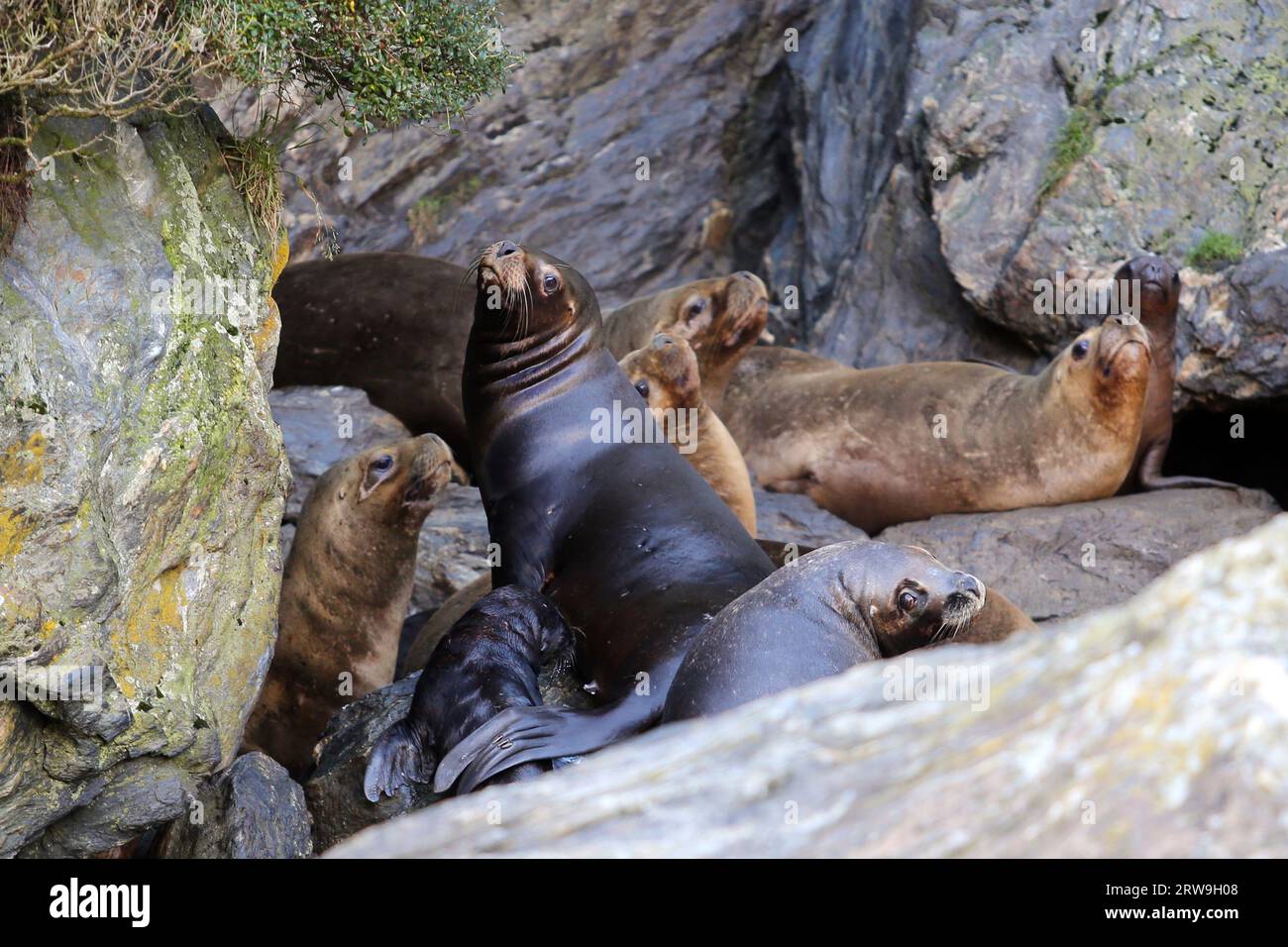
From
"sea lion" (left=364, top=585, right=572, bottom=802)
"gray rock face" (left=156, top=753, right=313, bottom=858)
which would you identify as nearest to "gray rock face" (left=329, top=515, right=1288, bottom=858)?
"sea lion" (left=364, top=585, right=572, bottom=802)

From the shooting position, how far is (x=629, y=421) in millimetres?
6523

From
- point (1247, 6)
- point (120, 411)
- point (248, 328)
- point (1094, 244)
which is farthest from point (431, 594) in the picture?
point (1247, 6)

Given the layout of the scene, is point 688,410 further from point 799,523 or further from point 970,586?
point 970,586

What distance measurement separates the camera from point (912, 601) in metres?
4.77

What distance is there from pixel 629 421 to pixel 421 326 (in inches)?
124

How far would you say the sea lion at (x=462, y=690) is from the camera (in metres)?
5.03

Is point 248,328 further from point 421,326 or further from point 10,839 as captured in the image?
point 421,326

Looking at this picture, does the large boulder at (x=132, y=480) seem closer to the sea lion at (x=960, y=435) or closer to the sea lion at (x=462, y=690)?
the sea lion at (x=462, y=690)

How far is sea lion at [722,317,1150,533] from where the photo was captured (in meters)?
8.80

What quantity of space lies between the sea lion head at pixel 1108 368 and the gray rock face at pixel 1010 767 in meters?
6.72

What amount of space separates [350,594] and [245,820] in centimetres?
208

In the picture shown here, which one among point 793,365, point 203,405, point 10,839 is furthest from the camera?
point 793,365

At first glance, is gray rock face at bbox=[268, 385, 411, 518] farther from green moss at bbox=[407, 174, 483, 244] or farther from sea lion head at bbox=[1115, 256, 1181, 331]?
sea lion head at bbox=[1115, 256, 1181, 331]
